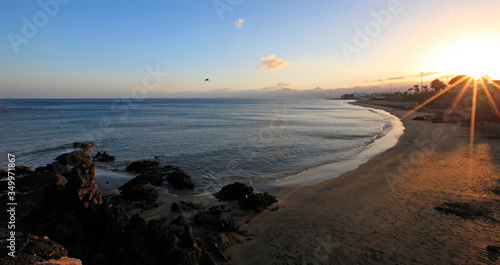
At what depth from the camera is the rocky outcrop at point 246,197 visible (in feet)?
33.1

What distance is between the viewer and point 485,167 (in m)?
14.4

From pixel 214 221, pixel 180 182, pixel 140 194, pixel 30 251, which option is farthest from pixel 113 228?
pixel 180 182

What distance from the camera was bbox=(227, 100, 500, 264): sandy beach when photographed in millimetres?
6773

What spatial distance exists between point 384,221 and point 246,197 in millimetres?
5619

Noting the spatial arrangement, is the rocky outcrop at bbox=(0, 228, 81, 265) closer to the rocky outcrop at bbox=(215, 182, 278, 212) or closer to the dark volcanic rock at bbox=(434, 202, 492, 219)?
the rocky outcrop at bbox=(215, 182, 278, 212)

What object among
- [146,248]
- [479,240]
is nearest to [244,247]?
[146,248]

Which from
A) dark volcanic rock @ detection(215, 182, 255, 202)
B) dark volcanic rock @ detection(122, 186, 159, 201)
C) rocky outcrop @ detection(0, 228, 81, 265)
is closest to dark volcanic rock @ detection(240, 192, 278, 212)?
dark volcanic rock @ detection(215, 182, 255, 202)

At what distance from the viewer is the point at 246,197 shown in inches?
419

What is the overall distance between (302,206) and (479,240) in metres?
5.80

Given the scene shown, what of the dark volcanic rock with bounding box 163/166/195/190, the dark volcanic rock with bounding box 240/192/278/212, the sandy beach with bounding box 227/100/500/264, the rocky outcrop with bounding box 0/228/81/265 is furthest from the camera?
the dark volcanic rock with bounding box 163/166/195/190

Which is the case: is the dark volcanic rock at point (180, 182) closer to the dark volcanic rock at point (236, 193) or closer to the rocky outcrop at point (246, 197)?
the rocky outcrop at point (246, 197)

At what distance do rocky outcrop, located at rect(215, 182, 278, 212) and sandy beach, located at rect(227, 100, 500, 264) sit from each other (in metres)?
0.65

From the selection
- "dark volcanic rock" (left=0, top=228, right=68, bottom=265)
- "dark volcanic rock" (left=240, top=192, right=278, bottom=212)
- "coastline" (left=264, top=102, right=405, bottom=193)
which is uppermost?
"dark volcanic rock" (left=0, top=228, right=68, bottom=265)

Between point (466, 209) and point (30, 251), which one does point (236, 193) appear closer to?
point (30, 251)
